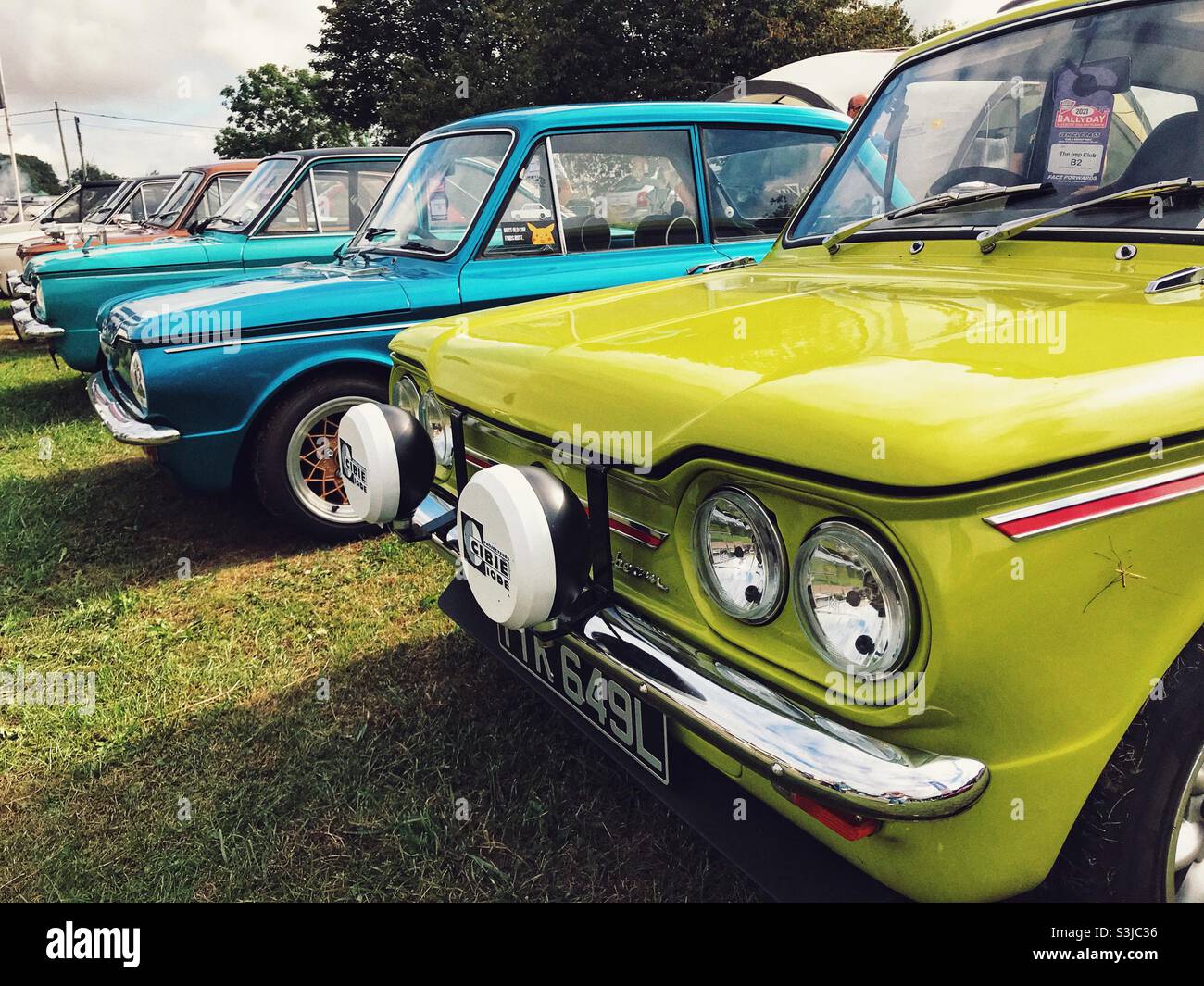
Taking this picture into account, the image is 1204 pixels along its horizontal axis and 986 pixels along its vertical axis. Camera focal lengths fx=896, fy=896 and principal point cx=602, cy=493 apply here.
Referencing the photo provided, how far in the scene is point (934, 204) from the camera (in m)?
2.29

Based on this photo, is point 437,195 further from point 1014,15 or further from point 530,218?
point 1014,15

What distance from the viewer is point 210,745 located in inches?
110

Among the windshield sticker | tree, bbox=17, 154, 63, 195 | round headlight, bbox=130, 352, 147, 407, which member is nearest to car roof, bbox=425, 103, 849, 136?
round headlight, bbox=130, 352, 147, 407

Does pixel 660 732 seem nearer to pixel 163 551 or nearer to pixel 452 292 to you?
pixel 452 292

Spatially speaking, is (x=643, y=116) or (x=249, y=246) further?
(x=249, y=246)

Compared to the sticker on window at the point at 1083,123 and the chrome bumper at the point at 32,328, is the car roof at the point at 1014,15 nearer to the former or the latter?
the sticker on window at the point at 1083,123

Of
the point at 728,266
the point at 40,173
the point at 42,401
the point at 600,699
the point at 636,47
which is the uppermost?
the point at 40,173

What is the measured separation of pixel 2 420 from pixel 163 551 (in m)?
3.64

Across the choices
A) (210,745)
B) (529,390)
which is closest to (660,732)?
(529,390)

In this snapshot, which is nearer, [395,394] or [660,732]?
[660,732]

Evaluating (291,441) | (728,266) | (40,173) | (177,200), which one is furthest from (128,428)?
(40,173)

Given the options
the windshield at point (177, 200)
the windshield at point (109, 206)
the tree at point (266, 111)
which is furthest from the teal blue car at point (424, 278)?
the tree at point (266, 111)

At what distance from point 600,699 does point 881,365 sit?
931mm

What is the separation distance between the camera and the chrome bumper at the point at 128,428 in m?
3.91
